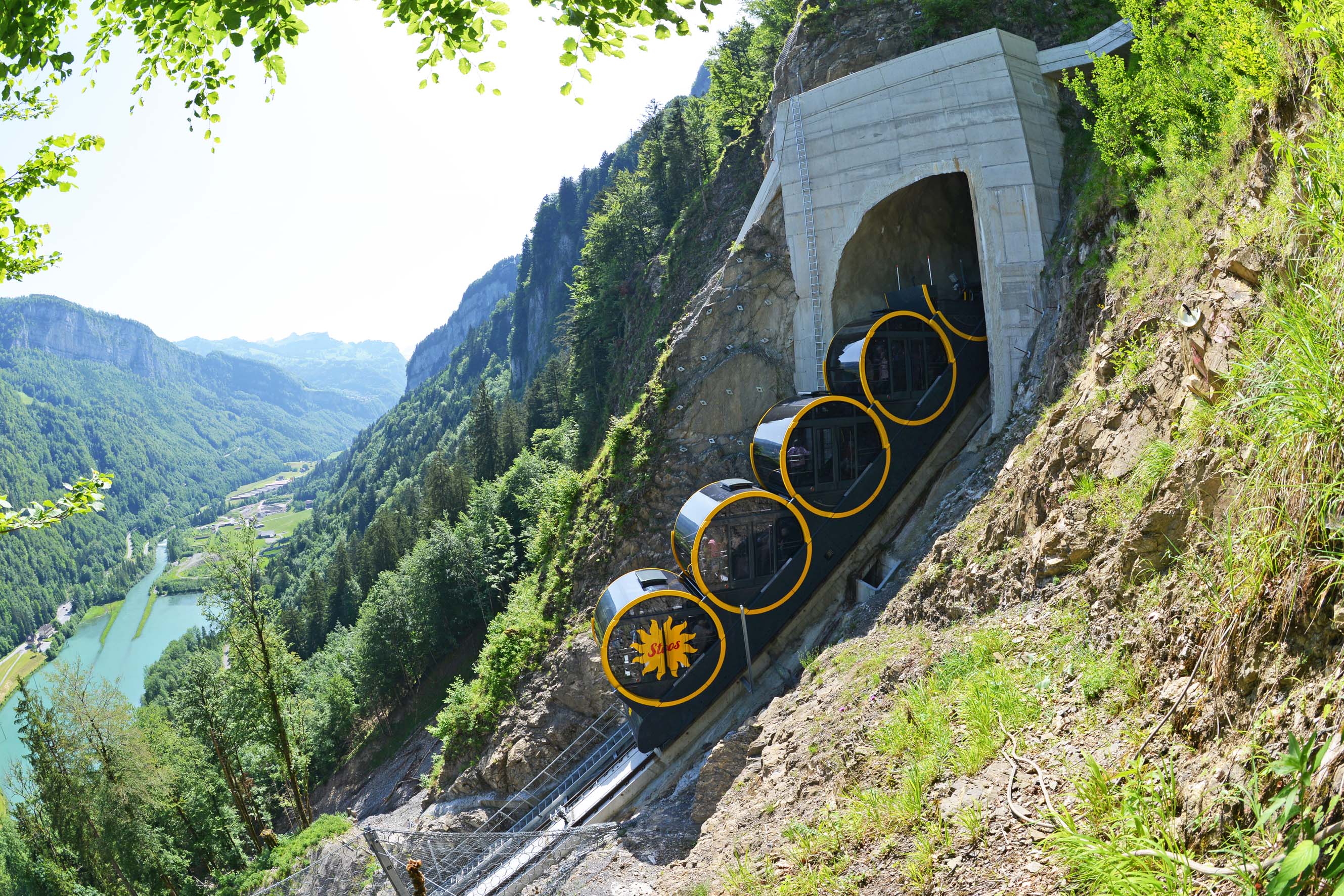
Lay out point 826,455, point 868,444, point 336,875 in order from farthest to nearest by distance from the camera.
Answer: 1. point 336,875
2. point 868,444
3. point 826,455

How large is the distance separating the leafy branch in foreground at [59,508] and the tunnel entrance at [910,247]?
54.6 ft

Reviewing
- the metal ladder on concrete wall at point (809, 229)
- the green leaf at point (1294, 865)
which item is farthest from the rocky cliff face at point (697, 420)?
the green leaf at point (1294, 865)

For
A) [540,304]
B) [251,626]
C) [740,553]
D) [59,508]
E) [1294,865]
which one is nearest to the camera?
[1294,865]

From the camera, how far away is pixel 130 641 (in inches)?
4845

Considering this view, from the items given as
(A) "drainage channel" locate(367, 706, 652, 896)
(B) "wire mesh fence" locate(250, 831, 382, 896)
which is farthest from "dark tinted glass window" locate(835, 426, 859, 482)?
(B) "wire mesh fence" locate(250, 831, 382, 896)

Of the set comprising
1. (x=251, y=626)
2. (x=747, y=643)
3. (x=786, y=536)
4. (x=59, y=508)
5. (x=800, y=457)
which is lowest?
(x=747, y=643)

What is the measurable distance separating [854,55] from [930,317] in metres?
10.3

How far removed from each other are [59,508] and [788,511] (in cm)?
1174

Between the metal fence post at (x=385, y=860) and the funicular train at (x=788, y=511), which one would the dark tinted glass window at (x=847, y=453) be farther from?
the metal fence post at (x=385, y=860)

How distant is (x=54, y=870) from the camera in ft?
82.2

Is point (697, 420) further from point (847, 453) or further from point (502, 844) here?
point (502, 844)

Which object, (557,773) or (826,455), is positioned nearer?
(826,455)

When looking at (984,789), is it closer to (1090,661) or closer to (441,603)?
(1090,661)

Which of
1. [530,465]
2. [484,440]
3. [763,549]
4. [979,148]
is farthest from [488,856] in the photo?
[484,440]
